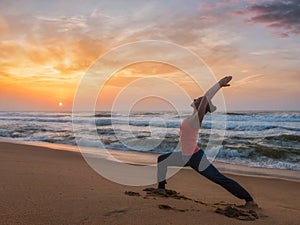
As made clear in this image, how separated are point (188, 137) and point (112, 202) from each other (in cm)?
142

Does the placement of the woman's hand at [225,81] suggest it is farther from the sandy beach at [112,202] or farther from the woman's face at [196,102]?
the sandy beach at [112,202]

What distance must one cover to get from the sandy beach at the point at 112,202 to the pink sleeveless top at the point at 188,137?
807 millimetres

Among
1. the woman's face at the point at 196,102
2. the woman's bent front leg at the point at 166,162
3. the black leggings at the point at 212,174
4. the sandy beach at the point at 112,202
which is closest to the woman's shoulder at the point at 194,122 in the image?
the woman's face at the point at 196,102

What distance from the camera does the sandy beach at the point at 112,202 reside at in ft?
12.5

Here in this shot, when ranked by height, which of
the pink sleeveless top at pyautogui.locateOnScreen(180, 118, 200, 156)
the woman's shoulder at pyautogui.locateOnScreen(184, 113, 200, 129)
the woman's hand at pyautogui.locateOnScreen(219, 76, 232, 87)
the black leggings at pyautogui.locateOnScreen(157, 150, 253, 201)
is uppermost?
the woman's hand at pyautogui.locateOnScreen(219, 76, 232, 87)

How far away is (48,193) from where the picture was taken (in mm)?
4766

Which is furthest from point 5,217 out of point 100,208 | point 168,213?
point 168,213

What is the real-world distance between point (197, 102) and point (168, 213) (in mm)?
1600

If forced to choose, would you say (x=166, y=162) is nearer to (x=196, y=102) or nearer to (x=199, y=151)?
(x=199, y=151)

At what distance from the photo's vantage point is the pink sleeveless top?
15.2 ft

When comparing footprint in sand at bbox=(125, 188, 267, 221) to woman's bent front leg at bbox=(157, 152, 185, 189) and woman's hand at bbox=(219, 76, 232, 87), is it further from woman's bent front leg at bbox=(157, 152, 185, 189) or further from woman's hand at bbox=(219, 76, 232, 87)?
woman's hand at bbox=(219, 76, 232, 87)

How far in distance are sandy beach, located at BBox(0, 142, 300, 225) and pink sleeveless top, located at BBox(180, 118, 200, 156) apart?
0.81 metres

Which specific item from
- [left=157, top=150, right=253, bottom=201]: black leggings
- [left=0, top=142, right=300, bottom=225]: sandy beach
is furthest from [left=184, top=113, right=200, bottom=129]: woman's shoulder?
[left=0, top=142, right=300, bottom=225]: sandy beach

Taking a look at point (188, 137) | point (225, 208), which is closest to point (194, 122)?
point (188, 137)
